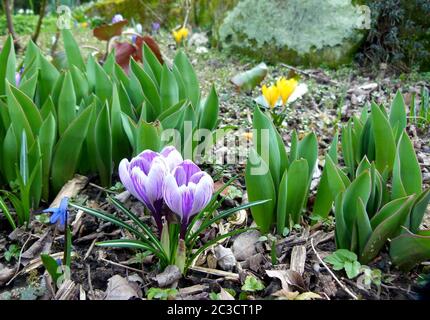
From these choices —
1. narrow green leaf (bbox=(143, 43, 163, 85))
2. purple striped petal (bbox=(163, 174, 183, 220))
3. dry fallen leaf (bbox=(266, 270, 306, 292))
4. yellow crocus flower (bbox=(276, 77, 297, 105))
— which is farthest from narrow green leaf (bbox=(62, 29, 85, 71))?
dry fallen leaf (bbox=(266, 270, 306, 292))

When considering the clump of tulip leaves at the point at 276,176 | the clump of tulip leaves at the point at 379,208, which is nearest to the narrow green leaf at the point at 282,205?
the clump of tulip leaves at the point at 276,176

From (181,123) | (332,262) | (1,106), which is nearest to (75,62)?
(1,106)

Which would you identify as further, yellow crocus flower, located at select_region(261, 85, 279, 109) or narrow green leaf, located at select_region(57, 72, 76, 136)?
yellow crocus flower, located at select_region(261, 85, 279, 109)

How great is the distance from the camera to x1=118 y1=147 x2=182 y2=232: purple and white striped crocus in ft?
3.89

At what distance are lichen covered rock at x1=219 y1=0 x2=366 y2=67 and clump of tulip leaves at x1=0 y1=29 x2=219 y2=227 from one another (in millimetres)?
2384

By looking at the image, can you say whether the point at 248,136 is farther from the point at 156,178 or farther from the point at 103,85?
the point at 156,178

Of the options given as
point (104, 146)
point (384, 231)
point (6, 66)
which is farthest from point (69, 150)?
point (384, 231)

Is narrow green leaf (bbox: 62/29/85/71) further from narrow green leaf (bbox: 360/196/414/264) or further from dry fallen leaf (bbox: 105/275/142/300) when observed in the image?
narrow green leaf (bbox: 360/196/414/264)

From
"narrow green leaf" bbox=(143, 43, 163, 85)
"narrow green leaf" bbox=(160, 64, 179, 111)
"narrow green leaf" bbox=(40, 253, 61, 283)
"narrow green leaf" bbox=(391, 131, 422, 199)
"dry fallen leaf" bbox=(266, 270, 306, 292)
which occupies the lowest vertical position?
"dry fallen leaf" bbox=(266, 270, 306, 292)

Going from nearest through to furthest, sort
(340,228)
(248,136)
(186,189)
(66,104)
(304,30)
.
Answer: (186,189), (340,228), (66,104), (248,136), (304,30)

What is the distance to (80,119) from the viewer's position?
65.4 inches

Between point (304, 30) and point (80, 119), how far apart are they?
120 inches
